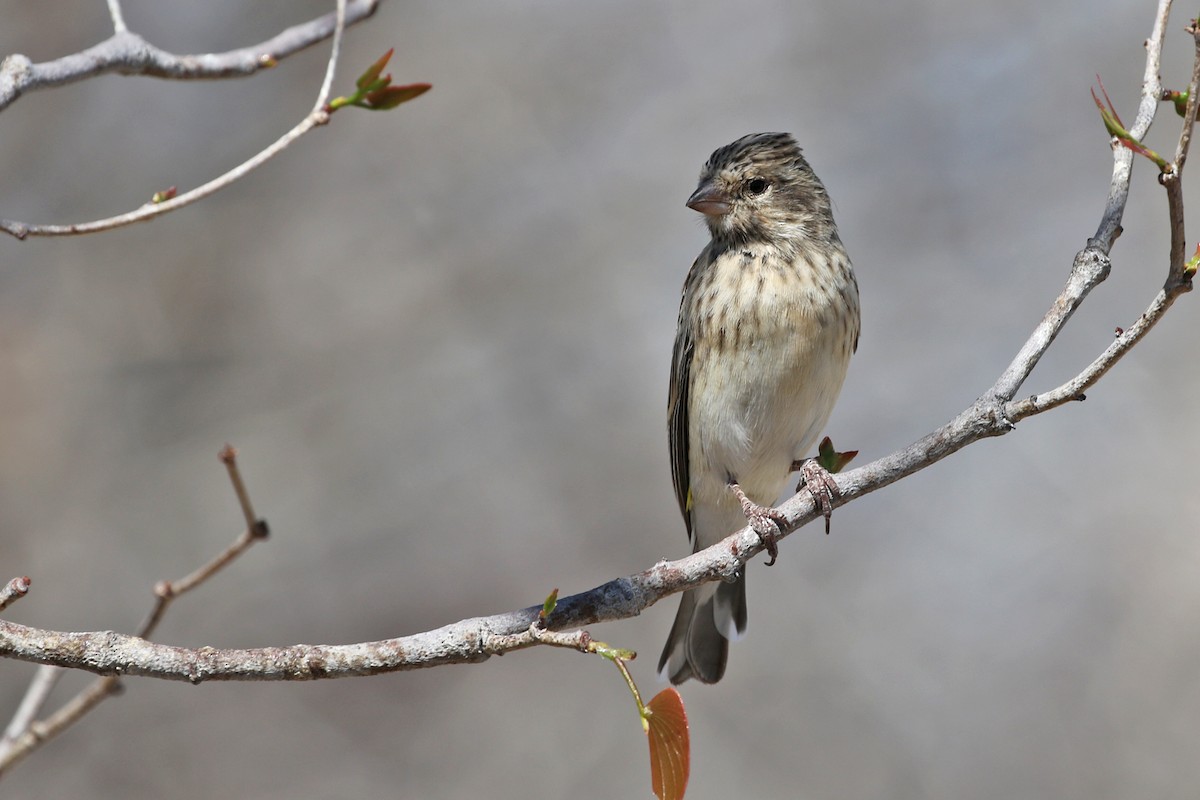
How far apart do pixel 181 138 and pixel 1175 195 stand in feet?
27.3

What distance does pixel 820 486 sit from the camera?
4109 mm

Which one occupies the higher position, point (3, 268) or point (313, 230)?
point (313, 230)

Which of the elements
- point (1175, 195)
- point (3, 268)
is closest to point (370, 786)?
point (3, 268)

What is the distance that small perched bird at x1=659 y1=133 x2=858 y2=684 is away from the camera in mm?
4801

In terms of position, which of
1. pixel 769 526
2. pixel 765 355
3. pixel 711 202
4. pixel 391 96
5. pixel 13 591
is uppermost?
pixel 711 202

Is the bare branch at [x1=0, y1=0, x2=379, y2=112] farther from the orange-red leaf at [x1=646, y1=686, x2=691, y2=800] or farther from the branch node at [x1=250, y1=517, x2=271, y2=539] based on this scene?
the orange-red leaf at [x1=646, y1=686, x2=691, y2=800]

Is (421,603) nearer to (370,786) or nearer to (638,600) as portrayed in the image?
(370,786)

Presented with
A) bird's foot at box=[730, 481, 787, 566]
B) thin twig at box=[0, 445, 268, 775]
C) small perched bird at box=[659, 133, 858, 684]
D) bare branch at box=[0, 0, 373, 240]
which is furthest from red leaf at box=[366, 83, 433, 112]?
small perched bird at box=[659, 133, 858, 684]

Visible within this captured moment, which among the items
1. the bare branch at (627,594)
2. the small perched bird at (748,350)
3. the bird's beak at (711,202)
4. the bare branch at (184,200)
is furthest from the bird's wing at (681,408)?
the bare branch at (184,200)

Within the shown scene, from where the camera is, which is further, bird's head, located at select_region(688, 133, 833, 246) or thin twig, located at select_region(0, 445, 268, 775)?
bird's head, located at select_region(688, 133, 833, 246)

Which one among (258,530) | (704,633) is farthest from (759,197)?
(258,530)

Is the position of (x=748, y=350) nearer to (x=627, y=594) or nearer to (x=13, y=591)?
(x=627, y=594)

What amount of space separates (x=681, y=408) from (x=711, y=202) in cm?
95

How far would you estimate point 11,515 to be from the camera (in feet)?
27.7
